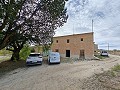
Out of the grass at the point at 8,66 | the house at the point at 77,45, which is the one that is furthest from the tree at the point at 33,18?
the house at the point at 77,45

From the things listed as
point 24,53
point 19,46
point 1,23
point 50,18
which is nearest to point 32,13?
point 50,18

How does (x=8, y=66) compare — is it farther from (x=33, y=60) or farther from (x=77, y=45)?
(x=77, y=45)

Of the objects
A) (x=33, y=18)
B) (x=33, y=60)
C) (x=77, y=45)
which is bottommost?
(x=33, y=60)

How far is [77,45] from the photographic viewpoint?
3688 centimetres

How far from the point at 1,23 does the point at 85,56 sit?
2299 centimetres

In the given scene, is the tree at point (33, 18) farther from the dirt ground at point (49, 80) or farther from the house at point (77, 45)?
the house at point (77, 45)

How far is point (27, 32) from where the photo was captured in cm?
1856

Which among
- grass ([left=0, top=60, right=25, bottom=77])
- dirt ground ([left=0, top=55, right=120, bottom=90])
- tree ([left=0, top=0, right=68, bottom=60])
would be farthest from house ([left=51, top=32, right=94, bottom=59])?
dirt ground ([left=0, top=55, right=120, bottom=90])

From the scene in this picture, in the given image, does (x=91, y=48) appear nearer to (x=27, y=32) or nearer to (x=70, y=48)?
(x=70, y=48)

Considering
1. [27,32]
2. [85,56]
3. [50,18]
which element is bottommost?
[85,56]

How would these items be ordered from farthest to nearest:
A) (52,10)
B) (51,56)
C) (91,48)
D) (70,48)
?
(70,48) → (91,48) → (51,56) → (52,10)

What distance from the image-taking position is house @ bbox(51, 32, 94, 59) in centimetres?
3544

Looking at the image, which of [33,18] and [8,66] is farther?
[8,66]

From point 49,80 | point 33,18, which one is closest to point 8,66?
point 33,18
